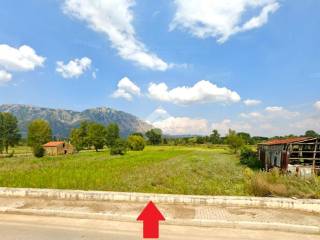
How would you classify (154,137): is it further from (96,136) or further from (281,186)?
(281,186)

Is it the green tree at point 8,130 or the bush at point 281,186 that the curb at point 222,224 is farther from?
the green tree at point 8,130

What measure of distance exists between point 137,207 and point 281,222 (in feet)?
14.1

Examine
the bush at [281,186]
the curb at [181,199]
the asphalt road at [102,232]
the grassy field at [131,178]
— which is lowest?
the grassy field at [131,178]

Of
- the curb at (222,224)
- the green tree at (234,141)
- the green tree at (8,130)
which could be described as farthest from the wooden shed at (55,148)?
the curb at (222,224)

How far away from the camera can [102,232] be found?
7.28 metres

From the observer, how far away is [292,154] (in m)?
26.6

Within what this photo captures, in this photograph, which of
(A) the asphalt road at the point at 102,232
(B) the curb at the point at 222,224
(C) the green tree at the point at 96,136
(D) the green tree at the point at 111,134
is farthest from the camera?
(D) the green tree at the point at 111,134

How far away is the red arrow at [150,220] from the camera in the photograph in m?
7.04

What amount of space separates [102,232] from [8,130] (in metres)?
77.0

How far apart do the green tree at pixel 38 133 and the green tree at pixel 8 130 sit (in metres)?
8.55

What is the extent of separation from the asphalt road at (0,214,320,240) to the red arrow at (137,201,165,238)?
15 cm

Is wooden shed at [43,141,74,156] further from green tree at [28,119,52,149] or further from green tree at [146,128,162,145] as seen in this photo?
green tree at [146,128,162,145]

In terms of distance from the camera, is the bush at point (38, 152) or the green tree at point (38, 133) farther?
the green tree at point (38, 133)

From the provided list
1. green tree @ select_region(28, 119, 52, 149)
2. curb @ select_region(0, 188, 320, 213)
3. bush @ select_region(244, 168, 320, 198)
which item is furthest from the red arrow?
green tree @ select_region(28, 119, 52, 149)
